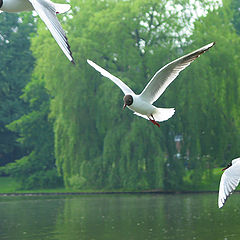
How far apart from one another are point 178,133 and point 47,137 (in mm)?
11759

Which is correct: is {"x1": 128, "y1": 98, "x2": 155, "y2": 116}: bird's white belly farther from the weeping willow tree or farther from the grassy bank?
the grassy bank

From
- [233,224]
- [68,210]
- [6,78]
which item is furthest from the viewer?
[6,78]

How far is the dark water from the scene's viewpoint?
13469mm

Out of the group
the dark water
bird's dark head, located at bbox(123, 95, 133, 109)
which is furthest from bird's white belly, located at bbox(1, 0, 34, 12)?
the dark water

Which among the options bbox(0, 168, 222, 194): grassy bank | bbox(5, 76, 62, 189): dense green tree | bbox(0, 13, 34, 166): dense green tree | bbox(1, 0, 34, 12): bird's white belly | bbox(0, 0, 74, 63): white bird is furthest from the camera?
bbox(0, 13, 34, 166): dense green tree

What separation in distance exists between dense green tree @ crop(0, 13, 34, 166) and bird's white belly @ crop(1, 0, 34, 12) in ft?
115

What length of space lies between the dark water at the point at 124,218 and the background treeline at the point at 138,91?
1.29 metres

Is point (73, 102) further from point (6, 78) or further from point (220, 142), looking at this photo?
point (6, 78)

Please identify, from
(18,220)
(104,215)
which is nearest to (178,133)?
(104,215)

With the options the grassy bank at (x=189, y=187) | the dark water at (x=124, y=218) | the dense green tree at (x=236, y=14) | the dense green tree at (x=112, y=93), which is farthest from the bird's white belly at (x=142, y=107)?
the dense green tree at (x=236, y=14)

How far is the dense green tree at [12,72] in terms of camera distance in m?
39.0

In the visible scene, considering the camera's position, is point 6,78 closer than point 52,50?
No

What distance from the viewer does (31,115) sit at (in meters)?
35.0

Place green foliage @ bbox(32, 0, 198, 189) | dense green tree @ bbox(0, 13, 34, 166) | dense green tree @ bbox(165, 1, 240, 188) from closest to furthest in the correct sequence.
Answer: dense green tree @ bbox(165, 1, 240, 188)
green foliage @ bbox(32, 0, 198, 189)
dense green tree @ bbox(0, 13, 34, 166)
